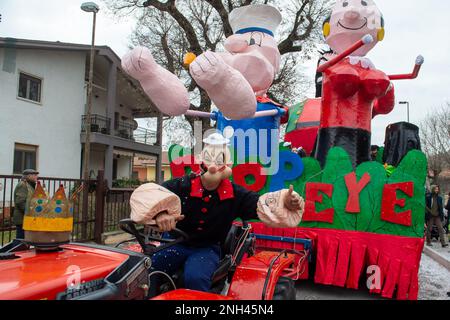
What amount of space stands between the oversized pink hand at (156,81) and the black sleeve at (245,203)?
3.10 feet

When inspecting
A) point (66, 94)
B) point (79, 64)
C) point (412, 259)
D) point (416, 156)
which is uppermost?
point (79, 64)

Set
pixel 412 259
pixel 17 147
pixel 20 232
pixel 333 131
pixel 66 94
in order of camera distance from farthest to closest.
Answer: pixel 66 94 → pixel 17 147 → pixel 20 232 → pixel 333 131 → pixel 412 259

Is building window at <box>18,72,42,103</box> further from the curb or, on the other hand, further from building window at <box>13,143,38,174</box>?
the curb

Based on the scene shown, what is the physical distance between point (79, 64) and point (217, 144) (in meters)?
14.2

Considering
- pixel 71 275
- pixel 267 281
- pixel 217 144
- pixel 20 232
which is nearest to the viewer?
pixel 71 275

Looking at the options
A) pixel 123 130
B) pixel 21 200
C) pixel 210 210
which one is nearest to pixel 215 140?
pixel 210 210

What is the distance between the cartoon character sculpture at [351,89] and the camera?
16.1ft

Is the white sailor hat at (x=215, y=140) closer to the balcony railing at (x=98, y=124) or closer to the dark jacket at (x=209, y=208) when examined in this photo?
the dark jacket at (x=209, y=208)

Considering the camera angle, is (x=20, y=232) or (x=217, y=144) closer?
(x=217, y=144)

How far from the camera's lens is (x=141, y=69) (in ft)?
10.0

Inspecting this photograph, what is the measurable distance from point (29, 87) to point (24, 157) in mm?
2428

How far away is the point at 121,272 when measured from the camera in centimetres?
205
